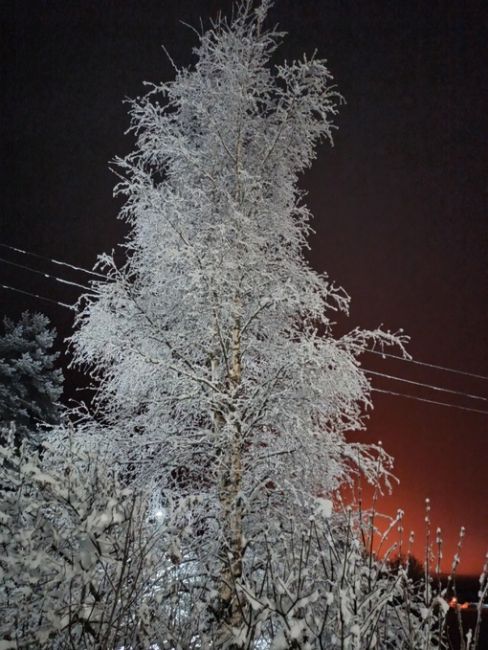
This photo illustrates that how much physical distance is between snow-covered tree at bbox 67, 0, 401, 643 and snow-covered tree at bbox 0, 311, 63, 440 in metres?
14.0

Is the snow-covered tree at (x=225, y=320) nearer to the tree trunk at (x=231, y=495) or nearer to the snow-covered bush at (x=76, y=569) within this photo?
the tree trunk at (x=231, y=495)

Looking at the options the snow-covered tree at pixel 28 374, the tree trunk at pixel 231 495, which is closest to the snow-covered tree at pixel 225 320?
the tree trunk at pixel 231 495

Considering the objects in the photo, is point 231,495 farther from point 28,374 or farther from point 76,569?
point 28,374

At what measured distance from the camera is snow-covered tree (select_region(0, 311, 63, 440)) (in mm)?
20391

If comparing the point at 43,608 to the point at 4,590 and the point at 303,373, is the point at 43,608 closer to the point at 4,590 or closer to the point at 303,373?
the point at 4,590

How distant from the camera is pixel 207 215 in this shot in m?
7.69

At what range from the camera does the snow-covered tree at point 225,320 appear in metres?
6.83

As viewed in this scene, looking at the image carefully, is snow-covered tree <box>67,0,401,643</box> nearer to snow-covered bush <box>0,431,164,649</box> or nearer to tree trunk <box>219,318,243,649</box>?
tree trunk <box>219,318,243,649</box>

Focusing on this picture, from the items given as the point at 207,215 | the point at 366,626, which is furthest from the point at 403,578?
the point at 207,215

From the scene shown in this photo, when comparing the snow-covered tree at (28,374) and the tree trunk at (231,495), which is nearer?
the tree trunk at (231,495)

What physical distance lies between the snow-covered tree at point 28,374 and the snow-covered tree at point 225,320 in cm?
1401

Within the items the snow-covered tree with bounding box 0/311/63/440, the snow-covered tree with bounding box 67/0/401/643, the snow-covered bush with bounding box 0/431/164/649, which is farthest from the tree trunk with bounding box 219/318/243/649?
the snow-covered tree with bounding box 0/311/63/440

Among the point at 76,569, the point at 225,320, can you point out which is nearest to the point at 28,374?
the point at 225,320

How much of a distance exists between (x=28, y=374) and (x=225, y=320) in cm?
1608
